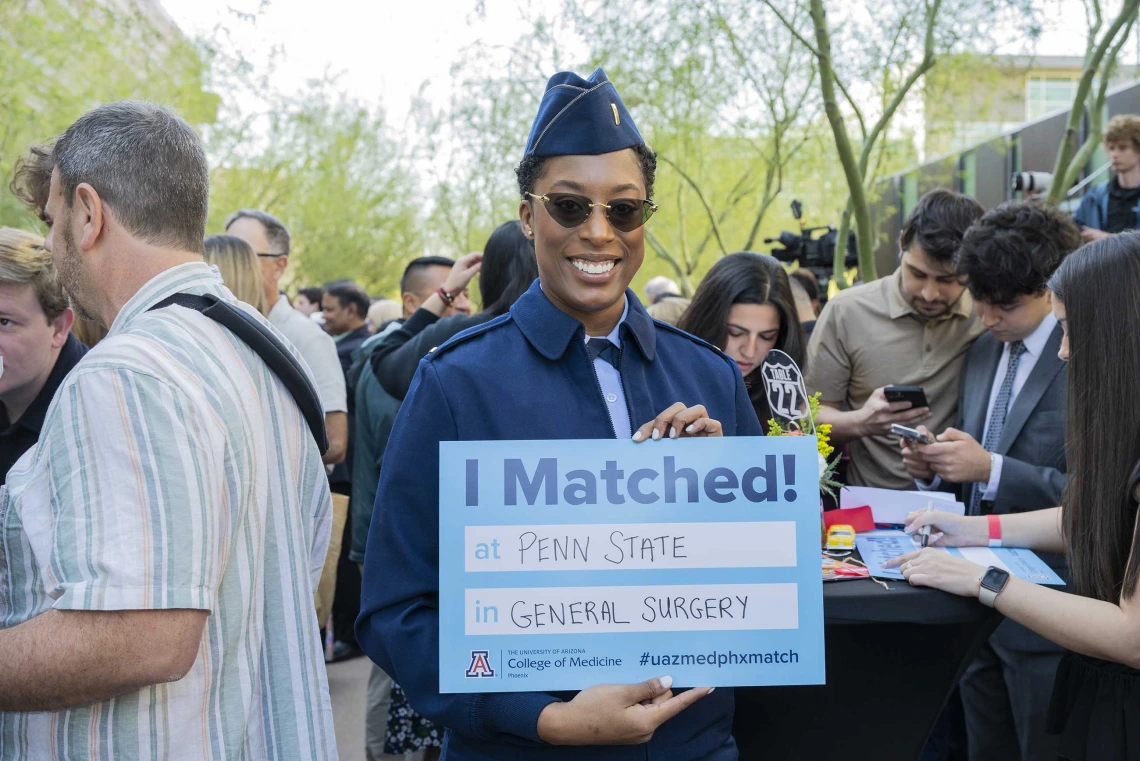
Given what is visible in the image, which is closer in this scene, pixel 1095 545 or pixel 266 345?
pixel 266 345

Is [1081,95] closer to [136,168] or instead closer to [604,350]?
[604,350]

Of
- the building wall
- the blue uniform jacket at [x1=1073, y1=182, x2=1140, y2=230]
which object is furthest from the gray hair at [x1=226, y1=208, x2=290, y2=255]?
the building wall

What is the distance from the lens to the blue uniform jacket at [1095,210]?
6379mm

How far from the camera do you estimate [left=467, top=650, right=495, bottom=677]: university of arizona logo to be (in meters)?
1.64

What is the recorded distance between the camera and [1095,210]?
255 inches

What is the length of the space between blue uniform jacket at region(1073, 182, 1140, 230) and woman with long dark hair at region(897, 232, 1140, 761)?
4.28 meters

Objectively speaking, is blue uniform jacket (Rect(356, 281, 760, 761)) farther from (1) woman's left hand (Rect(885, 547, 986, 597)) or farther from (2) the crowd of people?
(1) woman's left hand (Rect(885, 547, 986, 597))

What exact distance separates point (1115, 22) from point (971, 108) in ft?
32.4

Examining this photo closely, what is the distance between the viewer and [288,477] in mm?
1871

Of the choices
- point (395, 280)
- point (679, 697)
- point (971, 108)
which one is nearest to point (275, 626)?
point (679, 697)

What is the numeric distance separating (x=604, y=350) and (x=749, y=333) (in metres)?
1.88

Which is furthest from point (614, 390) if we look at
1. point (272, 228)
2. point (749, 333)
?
point (272, 228)

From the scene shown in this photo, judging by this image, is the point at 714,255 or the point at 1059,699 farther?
the point at 714,255

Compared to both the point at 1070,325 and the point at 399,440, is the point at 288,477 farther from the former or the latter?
the point at 1070,325
